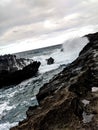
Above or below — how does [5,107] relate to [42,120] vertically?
below

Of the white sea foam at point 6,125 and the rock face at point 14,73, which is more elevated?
the rock face at point 14,73

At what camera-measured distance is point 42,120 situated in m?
10.5

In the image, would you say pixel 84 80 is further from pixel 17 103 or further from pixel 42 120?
pixel 17 103

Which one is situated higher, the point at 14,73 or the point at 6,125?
the point at 14,73

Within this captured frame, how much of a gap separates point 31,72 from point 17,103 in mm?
18406

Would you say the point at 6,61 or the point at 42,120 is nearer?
the point at 42,120

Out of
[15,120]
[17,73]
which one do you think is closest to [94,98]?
[15,120]

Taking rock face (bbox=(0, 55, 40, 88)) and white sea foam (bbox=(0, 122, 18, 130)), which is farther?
rock face (bbox=(0, 55, 40, 88))

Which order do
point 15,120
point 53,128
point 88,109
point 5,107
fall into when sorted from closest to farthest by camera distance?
point 53,128 → point 88,109 → point 15,120 → point 5,107

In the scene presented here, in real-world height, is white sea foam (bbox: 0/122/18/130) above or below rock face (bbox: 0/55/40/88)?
below

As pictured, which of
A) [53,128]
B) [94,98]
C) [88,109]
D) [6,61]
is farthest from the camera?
[6,61]

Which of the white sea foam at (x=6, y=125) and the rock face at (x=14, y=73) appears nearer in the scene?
the white sea foam at (x=6, y=125)

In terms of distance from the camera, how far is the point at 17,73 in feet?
132

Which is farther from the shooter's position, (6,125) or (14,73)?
(14,73)
